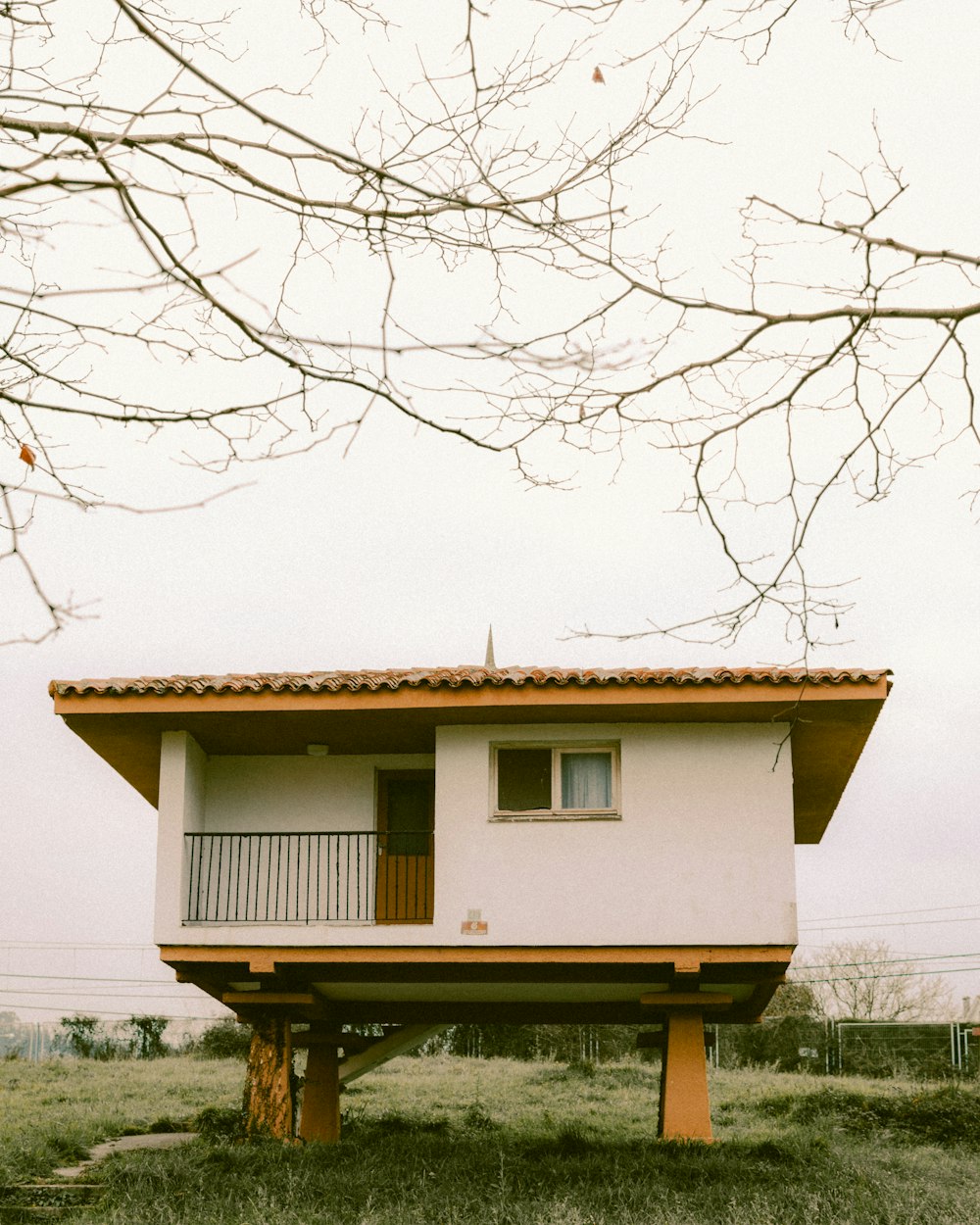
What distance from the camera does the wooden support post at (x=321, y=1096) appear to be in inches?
684

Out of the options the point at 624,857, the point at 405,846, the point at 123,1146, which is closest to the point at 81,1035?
the point at 123,1146

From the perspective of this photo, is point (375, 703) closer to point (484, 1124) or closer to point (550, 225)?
point (484, 1124)

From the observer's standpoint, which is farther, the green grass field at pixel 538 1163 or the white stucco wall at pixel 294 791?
the white stucco wall at pixel 294 791

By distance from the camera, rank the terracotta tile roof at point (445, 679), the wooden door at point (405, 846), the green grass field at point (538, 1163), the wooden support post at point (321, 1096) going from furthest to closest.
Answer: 1. the wooden support post at point (321, 1096)
2. the wooden door at point (405, 846)
3. the terracotta tile roof at point (445, 679)
4. the green grass field at point (538, 1163)

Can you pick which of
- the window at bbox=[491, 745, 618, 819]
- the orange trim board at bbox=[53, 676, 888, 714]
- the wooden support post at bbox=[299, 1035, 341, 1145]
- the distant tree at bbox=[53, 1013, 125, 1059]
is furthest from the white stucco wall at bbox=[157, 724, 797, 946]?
the distant tree at bbox=[53, 1013, 125, 1059]

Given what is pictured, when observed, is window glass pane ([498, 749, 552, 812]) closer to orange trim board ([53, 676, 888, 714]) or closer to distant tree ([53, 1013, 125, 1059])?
orange trim board ([53, 676, 888, 714])

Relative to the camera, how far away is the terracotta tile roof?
14.2 metres

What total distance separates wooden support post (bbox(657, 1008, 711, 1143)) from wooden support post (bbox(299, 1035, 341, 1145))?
169 inches

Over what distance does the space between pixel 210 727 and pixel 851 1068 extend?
23.8 meters

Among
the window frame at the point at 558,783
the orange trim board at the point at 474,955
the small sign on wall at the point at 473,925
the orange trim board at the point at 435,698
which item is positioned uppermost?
the orange trim board at the point at 435,698

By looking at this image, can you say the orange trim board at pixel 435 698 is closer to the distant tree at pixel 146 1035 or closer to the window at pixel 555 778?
the window at pixel 555 778

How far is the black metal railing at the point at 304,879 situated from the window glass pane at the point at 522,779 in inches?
38.0

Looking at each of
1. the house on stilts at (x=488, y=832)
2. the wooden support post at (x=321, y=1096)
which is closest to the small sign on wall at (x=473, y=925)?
the house on stilts at (x=488, y=832)

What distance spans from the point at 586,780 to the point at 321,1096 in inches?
232
